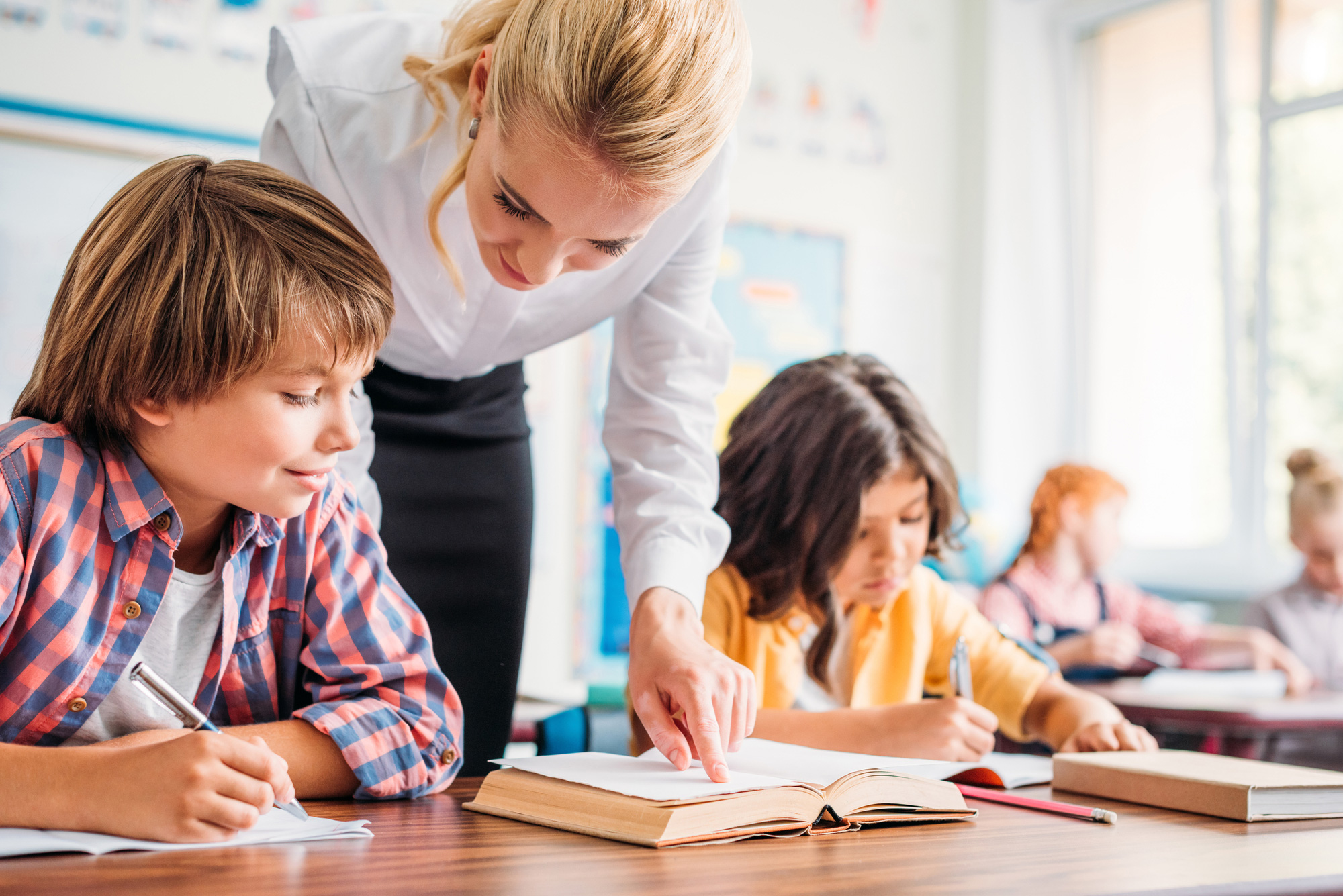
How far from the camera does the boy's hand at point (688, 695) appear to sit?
933 mm

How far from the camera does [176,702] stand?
0.80 metres

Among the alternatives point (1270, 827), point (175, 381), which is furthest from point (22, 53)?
point (1270, 827)

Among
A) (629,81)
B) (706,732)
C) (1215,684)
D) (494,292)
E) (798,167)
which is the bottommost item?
(1215,684)

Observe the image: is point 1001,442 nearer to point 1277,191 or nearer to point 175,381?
point 1277,191

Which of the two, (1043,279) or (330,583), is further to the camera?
(1043,279)

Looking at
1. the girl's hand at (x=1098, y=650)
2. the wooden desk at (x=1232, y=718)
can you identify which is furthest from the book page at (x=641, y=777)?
the girl's hand at (x=1098, y=650)

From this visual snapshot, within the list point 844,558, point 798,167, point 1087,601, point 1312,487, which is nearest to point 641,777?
point 844,558

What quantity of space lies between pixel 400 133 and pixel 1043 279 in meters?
3.71

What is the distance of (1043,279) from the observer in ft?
14.8

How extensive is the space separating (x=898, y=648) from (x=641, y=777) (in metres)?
0.79

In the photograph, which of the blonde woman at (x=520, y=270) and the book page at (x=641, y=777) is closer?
the book page at (x=641, y=777)

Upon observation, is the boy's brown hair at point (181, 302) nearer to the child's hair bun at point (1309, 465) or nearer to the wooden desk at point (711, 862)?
the wooden desk at point (711, 862)

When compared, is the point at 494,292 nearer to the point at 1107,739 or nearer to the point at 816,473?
the point at 816,473

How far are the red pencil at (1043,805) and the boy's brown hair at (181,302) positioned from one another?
0.64 metres
